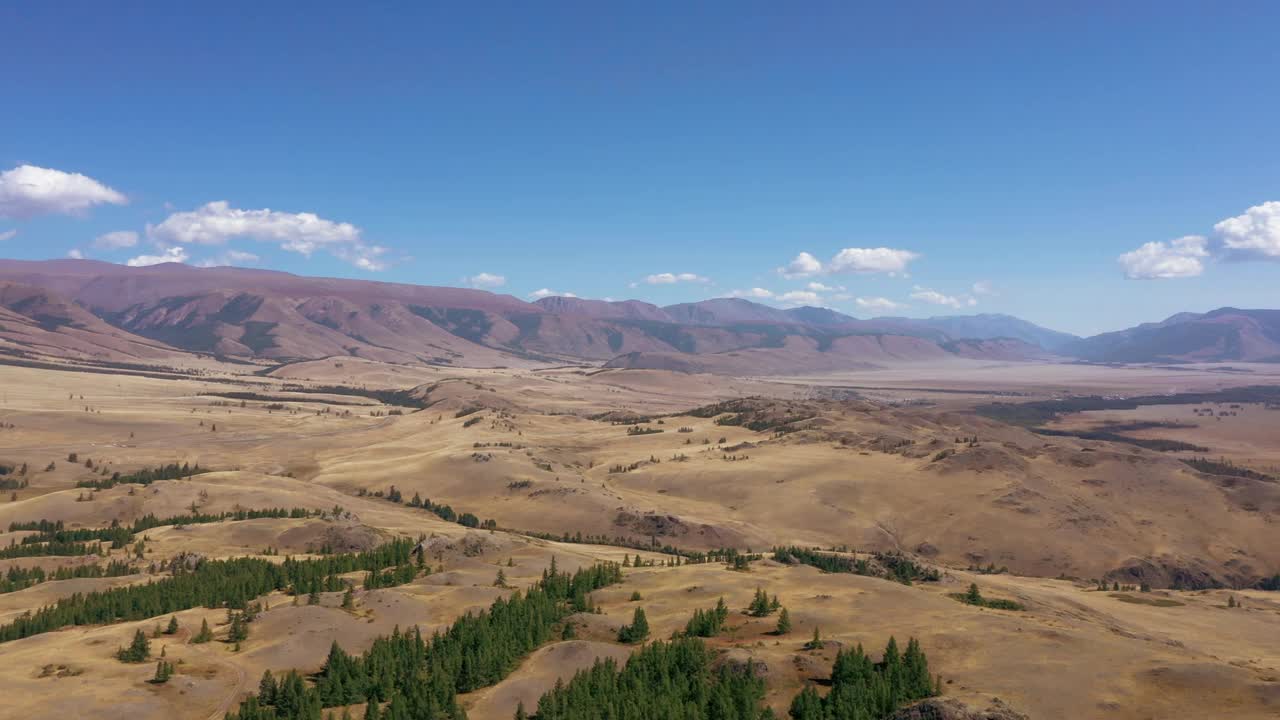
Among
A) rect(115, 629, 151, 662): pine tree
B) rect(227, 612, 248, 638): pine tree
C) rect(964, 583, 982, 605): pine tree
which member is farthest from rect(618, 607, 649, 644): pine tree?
rect(115, 629, 151, 662): pine tree

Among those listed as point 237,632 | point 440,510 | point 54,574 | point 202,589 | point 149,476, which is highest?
point 237,632

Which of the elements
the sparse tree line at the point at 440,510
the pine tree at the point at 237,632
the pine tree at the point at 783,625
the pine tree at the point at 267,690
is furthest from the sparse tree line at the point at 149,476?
the pine tree at the point at 783,625

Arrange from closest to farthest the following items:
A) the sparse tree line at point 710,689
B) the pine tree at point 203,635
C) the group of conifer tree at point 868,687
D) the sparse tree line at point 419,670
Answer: the group of conifer tree at point 868,687
the sparse tree line at point 710,689
the sparse tree line at point 419,670
the pine tree at point 203,635

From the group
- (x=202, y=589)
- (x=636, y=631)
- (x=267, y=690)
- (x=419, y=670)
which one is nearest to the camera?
(x=267, y=690)

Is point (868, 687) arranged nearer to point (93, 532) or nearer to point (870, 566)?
point (870, 566)

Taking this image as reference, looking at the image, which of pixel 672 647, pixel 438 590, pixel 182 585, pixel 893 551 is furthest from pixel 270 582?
pixel 893 551

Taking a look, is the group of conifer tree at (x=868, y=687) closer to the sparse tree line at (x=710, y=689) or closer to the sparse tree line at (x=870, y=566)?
the sparse tree line at (x=710, y=689)

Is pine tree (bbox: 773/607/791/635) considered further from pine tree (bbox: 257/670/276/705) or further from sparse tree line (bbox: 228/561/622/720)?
pine tree (bbox: 257/670/276/705)

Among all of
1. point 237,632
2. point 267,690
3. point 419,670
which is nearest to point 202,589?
point 237,632

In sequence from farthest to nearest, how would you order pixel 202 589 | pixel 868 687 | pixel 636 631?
pixel 202 589
pixel 636 631
pixel 868 687
